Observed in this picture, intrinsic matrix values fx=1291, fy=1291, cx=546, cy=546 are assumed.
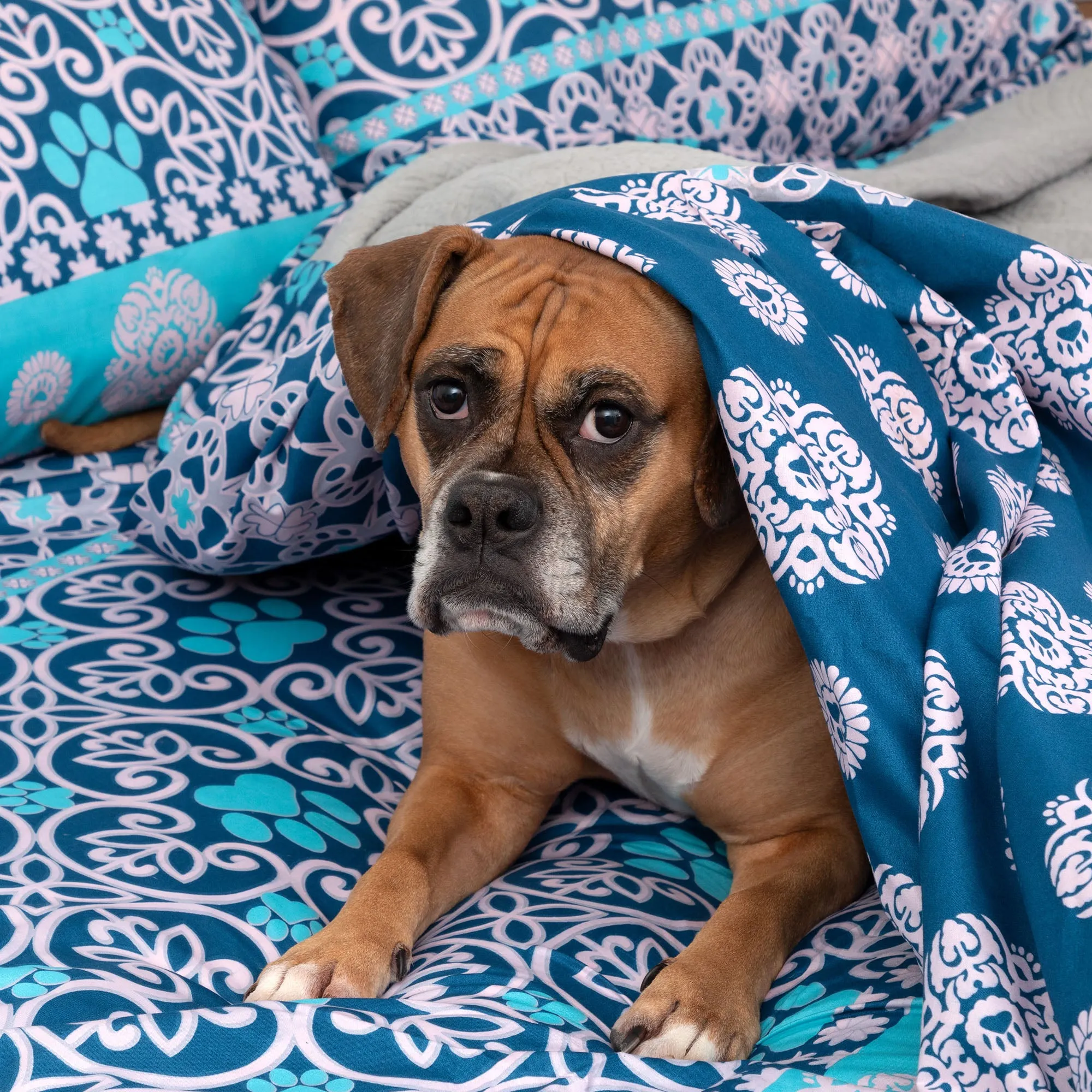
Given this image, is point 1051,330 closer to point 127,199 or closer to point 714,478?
point 714,478

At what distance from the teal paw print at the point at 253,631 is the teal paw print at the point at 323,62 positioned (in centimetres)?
130

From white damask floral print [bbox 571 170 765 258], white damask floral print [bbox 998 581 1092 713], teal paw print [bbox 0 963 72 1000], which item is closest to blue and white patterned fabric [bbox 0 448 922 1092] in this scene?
teal paw print [bbox 0 963 72 1000]

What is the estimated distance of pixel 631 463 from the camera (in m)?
1.51

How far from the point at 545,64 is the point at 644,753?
1.81 meters

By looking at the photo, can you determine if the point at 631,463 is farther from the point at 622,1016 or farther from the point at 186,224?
the point at 186,224

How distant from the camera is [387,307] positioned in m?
1.67

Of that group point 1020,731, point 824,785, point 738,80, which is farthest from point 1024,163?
point 1020,731

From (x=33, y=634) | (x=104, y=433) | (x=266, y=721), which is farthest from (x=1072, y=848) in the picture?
(x=104, y=433)

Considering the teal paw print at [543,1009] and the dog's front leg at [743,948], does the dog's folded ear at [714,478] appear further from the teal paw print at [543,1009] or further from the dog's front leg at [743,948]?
the teal paw print at [543,1009]

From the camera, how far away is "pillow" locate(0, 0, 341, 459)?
89.9 inches

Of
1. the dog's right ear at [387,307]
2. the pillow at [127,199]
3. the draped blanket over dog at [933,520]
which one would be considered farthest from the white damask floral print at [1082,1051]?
the pillow at [127,199]

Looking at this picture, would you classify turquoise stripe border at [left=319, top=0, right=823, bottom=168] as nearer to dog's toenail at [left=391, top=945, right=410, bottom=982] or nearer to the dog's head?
the dog's head

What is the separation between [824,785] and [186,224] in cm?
163

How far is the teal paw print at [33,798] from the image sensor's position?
5.06 feet
